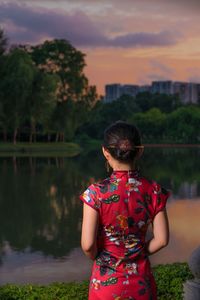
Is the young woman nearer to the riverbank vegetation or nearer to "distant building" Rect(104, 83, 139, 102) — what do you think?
the riverbank vegetation

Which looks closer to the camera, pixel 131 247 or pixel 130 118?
pixel 131 247

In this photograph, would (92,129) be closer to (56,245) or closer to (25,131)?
(25,131)

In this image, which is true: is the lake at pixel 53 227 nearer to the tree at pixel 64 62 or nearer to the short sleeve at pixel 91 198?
the short sleeve at pixel 91 198

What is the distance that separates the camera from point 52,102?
51.2m

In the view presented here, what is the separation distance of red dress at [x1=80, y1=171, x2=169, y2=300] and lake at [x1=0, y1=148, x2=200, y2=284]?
5046 mm

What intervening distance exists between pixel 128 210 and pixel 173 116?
82.4 meters

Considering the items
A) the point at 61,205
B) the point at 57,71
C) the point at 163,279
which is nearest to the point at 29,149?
the point at 57,71

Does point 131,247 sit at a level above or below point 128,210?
below

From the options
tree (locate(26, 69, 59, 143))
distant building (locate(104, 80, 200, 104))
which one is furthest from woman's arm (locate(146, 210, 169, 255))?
distant building (locate(104, 80, 200, 104))

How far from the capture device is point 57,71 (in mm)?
59875

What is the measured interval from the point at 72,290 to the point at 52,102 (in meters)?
46.5

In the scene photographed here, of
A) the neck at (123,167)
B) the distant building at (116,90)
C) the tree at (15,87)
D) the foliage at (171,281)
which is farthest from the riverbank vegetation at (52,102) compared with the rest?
the distant building at (116,90)

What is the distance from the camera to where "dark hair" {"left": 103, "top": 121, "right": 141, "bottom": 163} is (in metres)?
2.72

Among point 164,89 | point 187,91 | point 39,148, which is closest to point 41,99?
point 39,148
